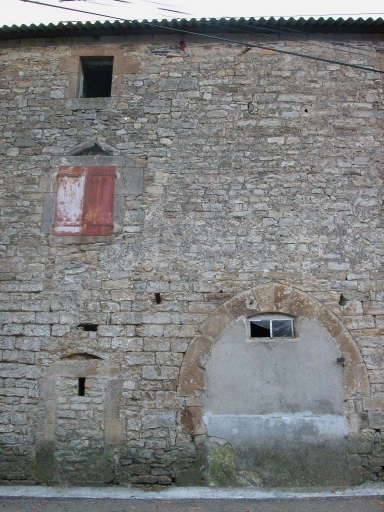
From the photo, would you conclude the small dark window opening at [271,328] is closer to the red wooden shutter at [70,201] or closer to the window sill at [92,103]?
the red wooden shutter at [70,201]

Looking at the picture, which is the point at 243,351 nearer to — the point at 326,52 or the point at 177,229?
the point at 177,229

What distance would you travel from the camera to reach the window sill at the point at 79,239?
6457mm

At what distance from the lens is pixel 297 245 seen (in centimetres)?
631

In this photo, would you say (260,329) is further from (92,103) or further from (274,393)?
(92,103)

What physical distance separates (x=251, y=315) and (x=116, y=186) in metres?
2.60

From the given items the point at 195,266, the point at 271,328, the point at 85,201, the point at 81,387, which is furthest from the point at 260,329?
the point at 85,201

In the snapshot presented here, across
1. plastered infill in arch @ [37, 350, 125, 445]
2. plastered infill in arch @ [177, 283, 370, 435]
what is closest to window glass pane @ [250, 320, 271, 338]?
plastered infill in arch @ [177, 283, 370, 435]

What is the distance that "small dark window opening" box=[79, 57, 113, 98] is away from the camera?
7340 mm

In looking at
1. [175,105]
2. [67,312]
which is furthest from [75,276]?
[175,105]

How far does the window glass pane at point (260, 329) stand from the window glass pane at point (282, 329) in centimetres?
8

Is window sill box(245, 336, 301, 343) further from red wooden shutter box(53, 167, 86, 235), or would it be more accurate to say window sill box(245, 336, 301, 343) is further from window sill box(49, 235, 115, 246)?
red wooden shutter box(53, 167, 86, 235)

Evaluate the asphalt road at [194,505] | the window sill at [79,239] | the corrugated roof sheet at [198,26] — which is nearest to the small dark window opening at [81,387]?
the asphalt road at [194,505]

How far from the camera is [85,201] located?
6602 mm

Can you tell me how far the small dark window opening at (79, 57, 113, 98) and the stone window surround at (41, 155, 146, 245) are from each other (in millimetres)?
1220
